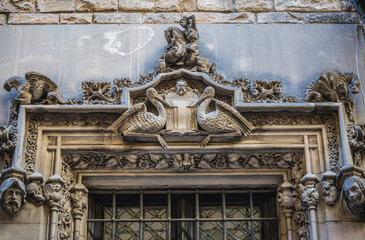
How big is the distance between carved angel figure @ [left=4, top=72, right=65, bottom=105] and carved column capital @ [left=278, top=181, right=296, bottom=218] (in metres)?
2.47

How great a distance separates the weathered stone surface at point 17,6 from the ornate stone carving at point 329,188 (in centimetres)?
388

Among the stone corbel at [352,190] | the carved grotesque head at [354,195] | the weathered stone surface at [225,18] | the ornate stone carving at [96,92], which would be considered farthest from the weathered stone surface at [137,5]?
the carved grotesque head at [354,195]

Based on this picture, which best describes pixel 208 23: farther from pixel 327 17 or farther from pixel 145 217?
pixel 145 217

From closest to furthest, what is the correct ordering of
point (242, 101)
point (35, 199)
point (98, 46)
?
point (35, 199) < point (242, 101) < point (98, 46)

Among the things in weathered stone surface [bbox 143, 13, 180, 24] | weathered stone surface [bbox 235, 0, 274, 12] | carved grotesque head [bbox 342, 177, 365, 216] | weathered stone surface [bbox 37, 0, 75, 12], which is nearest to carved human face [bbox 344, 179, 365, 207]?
carved grotesque head [bbox 342, 177, 365, 216]

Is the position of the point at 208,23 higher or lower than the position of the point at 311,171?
higher

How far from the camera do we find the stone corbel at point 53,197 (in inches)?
281

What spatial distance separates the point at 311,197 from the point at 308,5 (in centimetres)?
250

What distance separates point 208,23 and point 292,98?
1.42 m

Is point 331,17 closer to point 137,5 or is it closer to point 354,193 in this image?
point 137,5

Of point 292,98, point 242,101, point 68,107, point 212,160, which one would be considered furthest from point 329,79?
point 68,107

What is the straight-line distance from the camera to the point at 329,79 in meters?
7.64

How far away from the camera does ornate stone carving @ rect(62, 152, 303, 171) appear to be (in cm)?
761

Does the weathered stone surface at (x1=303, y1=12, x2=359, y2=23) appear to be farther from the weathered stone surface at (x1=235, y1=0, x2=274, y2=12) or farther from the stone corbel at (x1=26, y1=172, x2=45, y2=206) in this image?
the stone corbel at (x1=26, y1=172, x2=45, y2=206)
